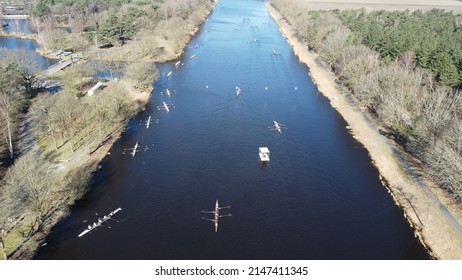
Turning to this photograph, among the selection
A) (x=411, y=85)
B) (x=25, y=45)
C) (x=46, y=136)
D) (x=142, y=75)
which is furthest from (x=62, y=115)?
(x=25, y=45)

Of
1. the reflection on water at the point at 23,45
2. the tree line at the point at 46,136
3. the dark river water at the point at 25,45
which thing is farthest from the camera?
the reflection on water at the point at 23,45

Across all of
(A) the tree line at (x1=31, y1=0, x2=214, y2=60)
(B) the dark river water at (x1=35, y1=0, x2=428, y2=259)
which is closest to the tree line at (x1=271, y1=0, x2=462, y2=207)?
(B) the dark river water at (x1=35, y1=0, x2=428, y2=259)

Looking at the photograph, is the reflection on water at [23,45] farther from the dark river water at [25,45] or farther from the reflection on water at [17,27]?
the reflection on water at [17,27]

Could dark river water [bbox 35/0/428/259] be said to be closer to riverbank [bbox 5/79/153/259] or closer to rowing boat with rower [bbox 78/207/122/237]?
rowing boat with rower [bbox 78/207/122/237]

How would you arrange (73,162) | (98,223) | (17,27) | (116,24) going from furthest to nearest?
(17,27), (116,24), (73,162), (98,223)

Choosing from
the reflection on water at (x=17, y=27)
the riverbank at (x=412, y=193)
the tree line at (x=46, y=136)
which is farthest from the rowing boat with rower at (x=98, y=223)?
the reflection on water at (x=17, y=27)

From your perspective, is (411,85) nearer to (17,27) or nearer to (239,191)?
(239,191)

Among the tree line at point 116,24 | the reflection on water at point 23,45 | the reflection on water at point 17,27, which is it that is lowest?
the reflection on water at point 23,45

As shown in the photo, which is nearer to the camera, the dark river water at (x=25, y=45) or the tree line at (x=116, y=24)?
the dark river water at (x=25, y=45)
